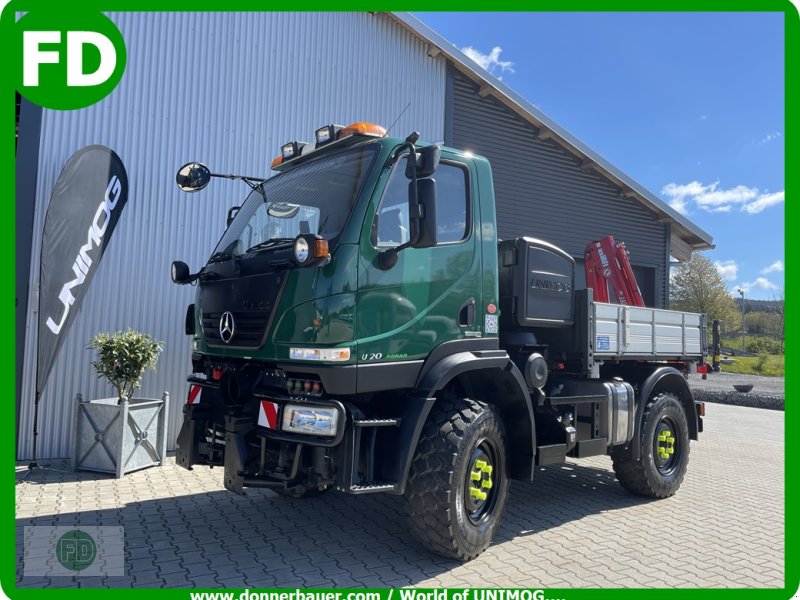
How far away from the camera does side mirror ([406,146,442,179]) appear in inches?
149

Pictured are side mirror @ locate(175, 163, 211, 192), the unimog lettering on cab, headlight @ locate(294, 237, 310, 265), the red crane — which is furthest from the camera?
the red crane

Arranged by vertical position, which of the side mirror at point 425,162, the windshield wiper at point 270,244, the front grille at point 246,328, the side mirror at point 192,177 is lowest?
the front grille at point 246,328

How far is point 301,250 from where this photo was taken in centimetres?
362

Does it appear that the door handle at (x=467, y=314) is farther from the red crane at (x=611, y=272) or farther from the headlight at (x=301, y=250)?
the red crane at (x=611, y=272)

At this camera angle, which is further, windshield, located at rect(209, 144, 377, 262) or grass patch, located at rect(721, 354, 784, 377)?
grass patch, located at rect(721, 354, 784, 377)

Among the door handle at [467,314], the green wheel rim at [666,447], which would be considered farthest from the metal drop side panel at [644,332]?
the door handle at [467,314]

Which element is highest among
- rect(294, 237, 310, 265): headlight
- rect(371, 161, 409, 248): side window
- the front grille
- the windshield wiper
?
rect(371, 161, 409, 248): side window

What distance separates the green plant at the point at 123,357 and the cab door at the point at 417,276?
3704 mm

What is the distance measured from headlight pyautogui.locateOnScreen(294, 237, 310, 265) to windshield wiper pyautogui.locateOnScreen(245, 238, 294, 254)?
50 cm

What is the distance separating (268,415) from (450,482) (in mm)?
1279

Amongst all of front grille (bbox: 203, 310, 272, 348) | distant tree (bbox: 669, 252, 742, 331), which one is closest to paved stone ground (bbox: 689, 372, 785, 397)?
distant tree (bbox: 669, 252, 742, 331)

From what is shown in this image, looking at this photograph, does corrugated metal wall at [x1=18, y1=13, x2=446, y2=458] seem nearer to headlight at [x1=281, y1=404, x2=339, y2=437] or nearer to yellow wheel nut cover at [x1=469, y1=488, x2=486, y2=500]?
headlight at [x1=281, y1=404, x2=339, y2=437]

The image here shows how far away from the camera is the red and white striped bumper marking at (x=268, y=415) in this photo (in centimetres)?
383

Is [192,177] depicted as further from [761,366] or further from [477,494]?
[761,366]
